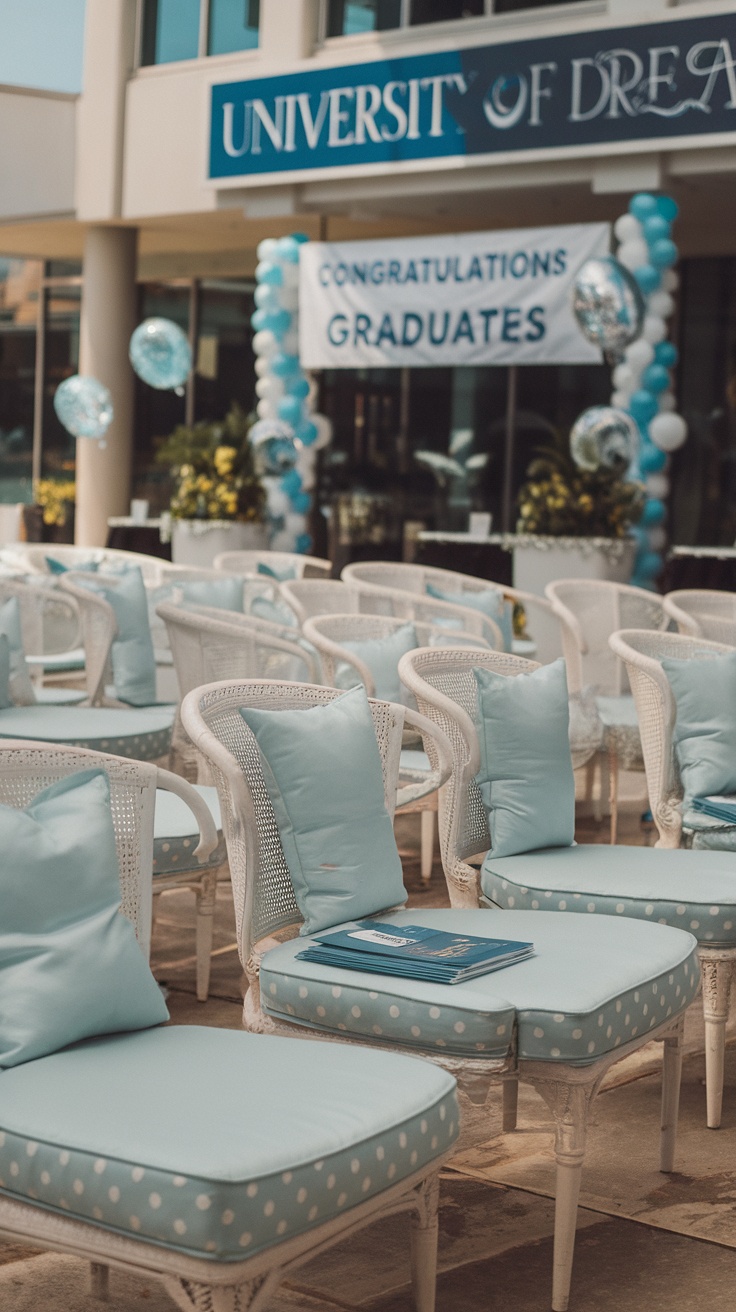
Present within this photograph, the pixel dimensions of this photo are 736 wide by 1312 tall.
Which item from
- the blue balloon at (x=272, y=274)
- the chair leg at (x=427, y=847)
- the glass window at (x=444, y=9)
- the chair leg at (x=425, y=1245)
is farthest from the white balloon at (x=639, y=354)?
the chair leg at (x=425, y=1245)

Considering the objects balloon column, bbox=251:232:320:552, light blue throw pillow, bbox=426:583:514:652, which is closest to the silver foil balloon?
balloon column, bbox=251:232:320:552

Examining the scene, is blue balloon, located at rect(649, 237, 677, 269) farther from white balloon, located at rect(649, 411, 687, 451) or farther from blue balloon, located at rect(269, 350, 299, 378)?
blue balloon, located at rect(269, 350, 299, 378)

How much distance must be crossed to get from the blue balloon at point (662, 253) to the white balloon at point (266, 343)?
335cm

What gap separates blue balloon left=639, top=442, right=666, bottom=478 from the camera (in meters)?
10.4

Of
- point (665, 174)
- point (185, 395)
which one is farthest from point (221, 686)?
point (185, 395)

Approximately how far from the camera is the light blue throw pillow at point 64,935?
220cm

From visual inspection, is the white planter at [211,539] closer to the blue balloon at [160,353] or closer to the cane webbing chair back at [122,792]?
the blue balloon at [160,353]

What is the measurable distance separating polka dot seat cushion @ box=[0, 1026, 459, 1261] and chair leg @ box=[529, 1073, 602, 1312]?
327 mm

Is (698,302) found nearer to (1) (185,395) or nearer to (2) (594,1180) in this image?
(1) (185,395)

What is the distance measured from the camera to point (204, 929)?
3.94 metres

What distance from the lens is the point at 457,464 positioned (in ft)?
50.8

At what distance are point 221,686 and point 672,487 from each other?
1209cm

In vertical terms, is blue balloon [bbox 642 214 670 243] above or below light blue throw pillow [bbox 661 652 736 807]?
above

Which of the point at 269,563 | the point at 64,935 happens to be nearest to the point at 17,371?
the point at 269,563
